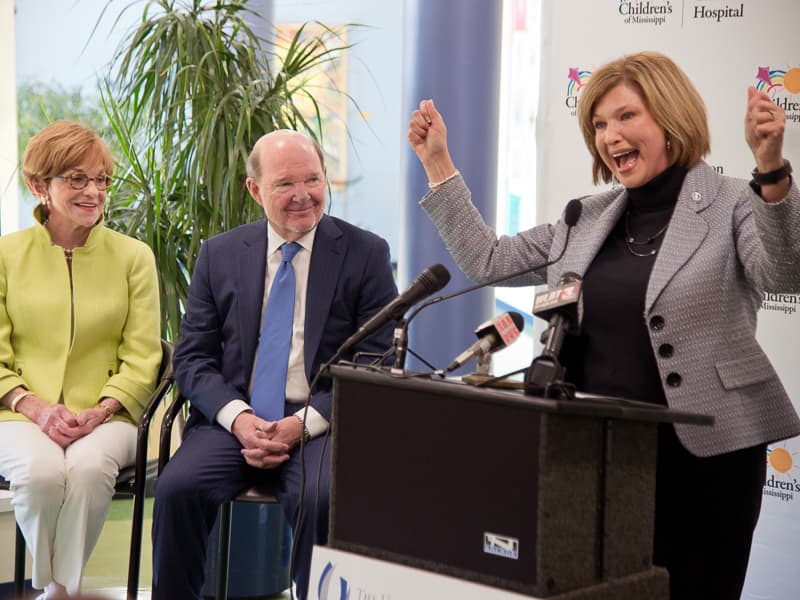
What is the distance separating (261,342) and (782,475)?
1.74 m

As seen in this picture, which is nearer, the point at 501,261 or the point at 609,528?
the point at 609,528

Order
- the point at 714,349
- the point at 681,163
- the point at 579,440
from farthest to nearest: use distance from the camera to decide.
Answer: the point at 681,163, the point at 714,349, the point at 579,440

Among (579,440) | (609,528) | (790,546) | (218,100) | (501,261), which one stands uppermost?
(218,100)

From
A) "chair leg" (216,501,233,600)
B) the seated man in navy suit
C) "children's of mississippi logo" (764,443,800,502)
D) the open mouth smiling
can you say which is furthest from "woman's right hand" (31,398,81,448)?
"children's of mississippi logo" (764,443,800,502)

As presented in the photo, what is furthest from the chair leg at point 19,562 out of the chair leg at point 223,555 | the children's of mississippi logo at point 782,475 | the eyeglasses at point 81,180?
the children's of mississippi logo at point 782,475

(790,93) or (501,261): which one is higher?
(790,93)

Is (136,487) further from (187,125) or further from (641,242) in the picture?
(641,242)

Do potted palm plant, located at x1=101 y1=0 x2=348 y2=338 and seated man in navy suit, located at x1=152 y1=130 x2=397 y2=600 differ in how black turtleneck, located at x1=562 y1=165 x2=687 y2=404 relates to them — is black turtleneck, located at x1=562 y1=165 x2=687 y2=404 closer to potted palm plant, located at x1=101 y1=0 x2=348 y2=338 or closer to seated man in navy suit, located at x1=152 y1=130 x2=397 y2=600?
seated man in navy suit, located at x1=152 y1=130 x2=397 y2=600

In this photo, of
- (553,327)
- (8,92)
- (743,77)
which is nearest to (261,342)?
(553,327)

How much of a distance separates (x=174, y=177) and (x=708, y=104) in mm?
1917

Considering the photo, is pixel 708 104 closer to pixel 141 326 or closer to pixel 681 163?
pixel 681 163

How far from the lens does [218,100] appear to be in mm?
3668

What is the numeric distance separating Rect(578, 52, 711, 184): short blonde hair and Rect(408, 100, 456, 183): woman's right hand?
0.38 meters

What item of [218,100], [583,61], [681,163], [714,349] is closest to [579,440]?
[714,349]
